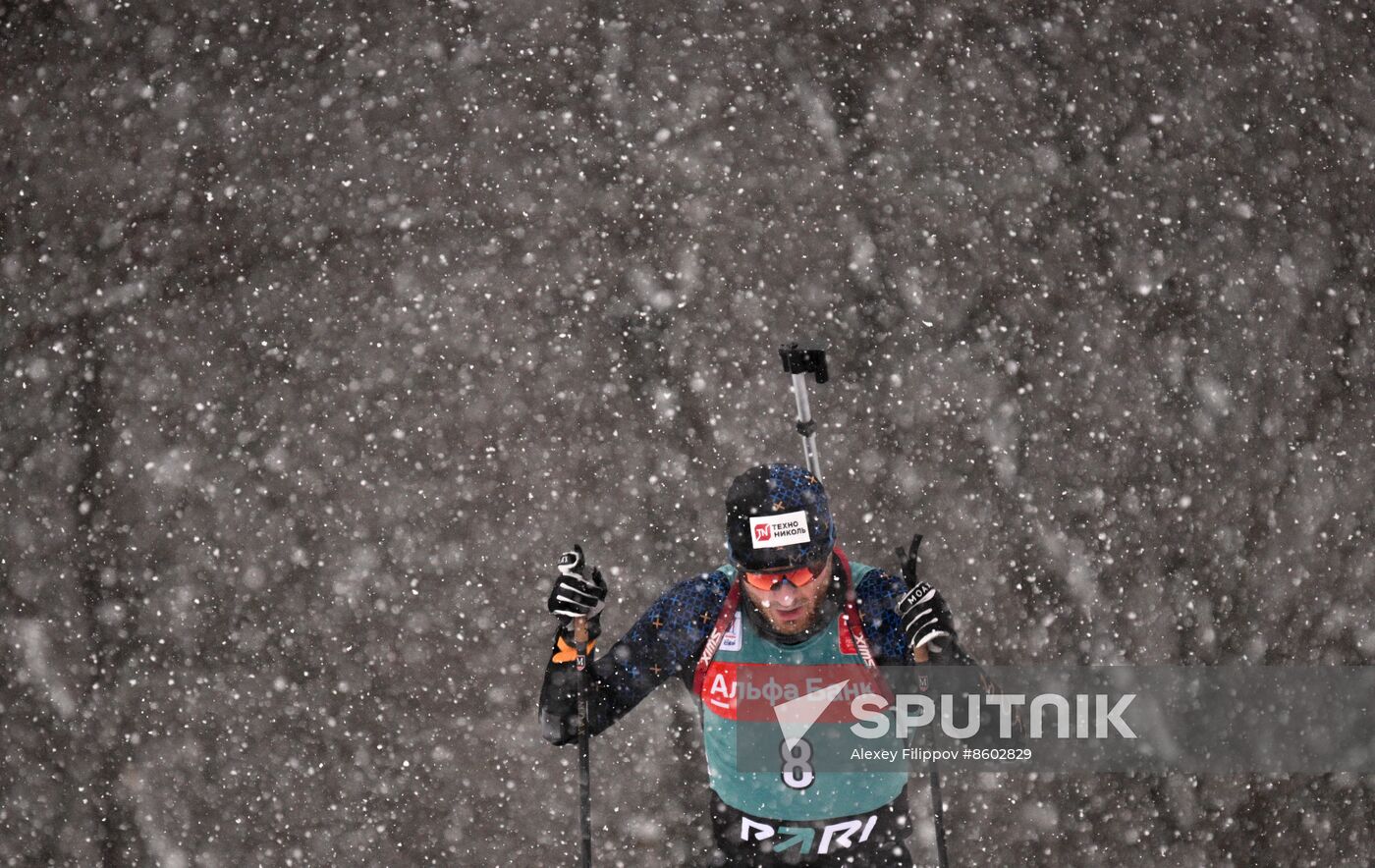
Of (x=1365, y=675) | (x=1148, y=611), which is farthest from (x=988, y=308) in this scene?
(x=1365, y=675)

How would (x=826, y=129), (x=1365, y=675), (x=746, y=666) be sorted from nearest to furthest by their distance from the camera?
(x=746, y=666) → (x=826, y=129) → (x=1365, y=675)

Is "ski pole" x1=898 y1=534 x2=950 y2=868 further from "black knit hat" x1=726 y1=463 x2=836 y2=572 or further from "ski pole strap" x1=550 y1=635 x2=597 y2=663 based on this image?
"ski pole strap" x1=550 y1=635 x2=597 y2=663

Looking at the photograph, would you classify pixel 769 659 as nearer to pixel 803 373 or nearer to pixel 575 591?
pixel 575 591

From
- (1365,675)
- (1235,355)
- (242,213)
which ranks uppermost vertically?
(242,213)

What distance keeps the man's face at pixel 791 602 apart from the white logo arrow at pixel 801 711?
9.3 inches

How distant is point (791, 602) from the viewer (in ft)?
9.41

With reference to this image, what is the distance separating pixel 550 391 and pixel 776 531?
1.31m

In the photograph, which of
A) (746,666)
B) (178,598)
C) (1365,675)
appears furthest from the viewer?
(1365,675)

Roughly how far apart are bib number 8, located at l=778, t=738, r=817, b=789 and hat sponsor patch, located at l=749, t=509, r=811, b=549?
693 millimetres

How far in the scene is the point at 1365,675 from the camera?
14.1 ft

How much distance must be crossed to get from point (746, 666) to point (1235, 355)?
2.54m

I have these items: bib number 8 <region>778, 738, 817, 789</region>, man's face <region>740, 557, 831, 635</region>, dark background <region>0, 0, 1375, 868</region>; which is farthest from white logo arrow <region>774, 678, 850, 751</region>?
dark background <region>0, 0, 1375, 868</region>

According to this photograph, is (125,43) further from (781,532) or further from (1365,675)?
(1365,675)

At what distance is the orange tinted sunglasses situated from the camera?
112 inches
